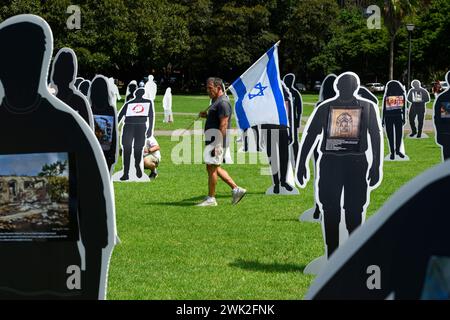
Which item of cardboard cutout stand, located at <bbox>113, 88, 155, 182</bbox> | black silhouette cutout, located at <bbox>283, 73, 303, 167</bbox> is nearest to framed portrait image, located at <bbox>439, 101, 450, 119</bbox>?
black silhouette cutout, located at <bbox>283, 73, 303, 167</bbox>

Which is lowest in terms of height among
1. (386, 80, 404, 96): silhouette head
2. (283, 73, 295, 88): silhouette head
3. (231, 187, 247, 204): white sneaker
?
(231, 187, 247, 204): white sneaker

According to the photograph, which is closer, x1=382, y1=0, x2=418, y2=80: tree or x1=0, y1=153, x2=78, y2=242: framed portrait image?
x1=0, y1=153, x2=78, y2=242: framed portrait image

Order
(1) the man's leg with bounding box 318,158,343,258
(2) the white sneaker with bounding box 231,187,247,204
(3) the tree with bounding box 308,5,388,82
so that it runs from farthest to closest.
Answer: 1. (3) the tree with bounding box 308,5,388,82
2. (2) the white sneaker with bounding box 231,187,247,204
3. (1) the man's leg with bounding box 318,158,343,258

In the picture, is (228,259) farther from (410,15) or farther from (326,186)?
(410,15)

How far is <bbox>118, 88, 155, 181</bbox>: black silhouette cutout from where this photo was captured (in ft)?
53.6

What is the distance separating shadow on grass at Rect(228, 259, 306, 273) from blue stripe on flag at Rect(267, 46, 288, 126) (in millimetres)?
3873

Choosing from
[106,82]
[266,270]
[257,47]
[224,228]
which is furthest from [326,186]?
[257,47]

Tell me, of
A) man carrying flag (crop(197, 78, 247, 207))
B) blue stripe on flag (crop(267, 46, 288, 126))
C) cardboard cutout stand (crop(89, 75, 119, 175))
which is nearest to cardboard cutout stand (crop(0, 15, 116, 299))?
cardboard cutout stand (crop(89, 75, 119, 175))

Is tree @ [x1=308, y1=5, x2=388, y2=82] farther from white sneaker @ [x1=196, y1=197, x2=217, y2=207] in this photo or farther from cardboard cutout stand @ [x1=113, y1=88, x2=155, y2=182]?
white sneaker @ [x1=196, y1=197, x2=217, y2=207]

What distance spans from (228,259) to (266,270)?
2.25 ft

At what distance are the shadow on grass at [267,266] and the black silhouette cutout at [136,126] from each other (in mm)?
7914

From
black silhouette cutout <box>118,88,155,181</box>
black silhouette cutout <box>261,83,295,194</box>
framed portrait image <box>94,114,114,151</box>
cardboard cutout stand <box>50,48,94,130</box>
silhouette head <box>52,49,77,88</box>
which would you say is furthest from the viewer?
black silhouette cutout <box>118,88,155,181</box>

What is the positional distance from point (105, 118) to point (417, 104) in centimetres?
2111

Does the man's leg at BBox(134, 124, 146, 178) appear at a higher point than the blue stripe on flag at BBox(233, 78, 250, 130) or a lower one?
lower
